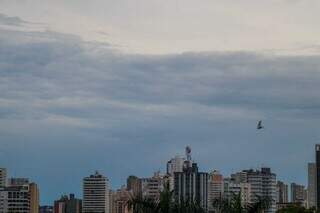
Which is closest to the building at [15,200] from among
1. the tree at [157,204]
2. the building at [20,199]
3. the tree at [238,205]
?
the building at [20,199]

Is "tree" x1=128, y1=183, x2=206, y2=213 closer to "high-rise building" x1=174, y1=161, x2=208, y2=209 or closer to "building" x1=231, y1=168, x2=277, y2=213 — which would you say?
→ "high-rise building" x1=174, y1=161, x2=208, y2=209

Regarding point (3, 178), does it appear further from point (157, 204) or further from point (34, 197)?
point (157, 204)

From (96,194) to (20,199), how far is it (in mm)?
18730

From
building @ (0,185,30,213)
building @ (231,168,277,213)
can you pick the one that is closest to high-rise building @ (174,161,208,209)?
building @ (231,168,277,213)

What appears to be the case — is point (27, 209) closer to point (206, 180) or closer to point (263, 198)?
point (206, 180)

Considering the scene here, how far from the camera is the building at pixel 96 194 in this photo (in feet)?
424

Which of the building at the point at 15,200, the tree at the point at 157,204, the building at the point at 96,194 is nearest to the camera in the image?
the tree at the point at 157,204

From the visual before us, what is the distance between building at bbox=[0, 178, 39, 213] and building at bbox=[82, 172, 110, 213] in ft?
25.4

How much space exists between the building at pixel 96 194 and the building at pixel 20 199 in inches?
305

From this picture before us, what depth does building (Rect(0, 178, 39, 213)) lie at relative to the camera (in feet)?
379

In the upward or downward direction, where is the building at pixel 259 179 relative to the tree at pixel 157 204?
upward

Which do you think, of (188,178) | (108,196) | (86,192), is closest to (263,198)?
(188,178)

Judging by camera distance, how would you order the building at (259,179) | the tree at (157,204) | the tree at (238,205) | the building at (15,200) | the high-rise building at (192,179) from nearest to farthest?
the tree at (238,205) < the tree at (157,204) < the high-rise building at (192,179) < the building at (259,179) < the building at (15,200)

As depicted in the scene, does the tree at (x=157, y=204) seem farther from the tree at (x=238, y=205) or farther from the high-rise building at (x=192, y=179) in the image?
the high-rise building at (x=192, y=179)
